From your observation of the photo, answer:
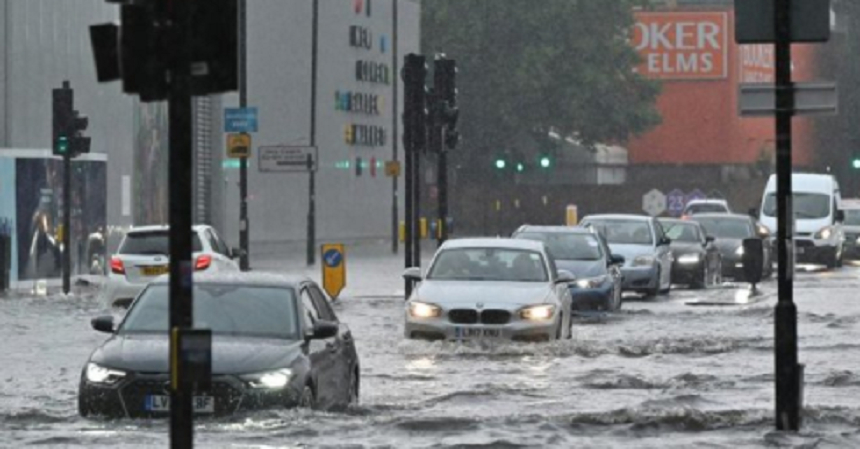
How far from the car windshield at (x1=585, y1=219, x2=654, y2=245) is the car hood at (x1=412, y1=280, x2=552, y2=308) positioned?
16.9 m

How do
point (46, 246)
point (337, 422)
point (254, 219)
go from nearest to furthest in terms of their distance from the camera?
point (337, 422), point (46, 246), point (254, 219)

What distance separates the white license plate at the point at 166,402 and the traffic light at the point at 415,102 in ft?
64.0

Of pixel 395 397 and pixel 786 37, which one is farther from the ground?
pixel 786 37

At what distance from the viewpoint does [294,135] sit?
256 ft

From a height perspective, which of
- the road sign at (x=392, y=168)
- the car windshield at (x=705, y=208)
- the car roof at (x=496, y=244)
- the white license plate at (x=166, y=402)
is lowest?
the white license plate at (x=166, y=402)

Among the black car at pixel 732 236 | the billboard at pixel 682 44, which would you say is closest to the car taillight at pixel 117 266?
the black car at pixel 732 236

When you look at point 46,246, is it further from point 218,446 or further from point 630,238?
point 218,446

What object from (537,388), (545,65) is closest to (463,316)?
(537,388)

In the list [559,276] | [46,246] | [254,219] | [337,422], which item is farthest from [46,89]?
[337,422]

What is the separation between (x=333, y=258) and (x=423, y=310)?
15060 millimetres

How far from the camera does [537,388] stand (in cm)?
2278

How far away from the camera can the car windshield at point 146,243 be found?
36.4 meters

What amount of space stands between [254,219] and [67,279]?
1194 inches

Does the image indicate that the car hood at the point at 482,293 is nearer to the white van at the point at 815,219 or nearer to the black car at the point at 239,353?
the black car at the point at 239,353
